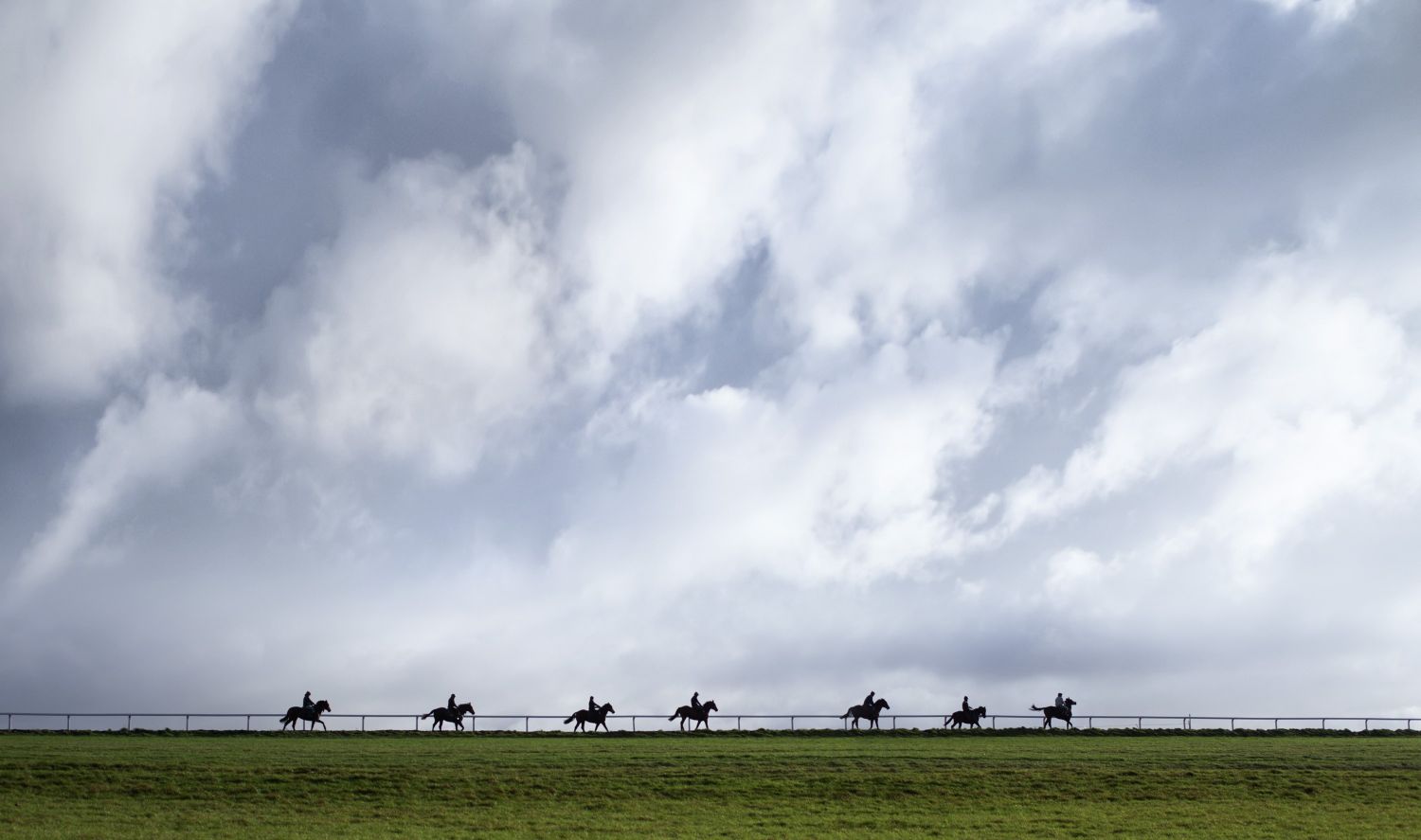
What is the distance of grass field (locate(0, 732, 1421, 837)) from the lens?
36.2 meters

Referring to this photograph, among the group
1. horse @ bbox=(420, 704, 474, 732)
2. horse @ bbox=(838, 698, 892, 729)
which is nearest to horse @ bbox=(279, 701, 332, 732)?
horse @ bbox=(420, 704, 474, 732)

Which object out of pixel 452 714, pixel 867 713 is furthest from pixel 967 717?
pixel 452 714

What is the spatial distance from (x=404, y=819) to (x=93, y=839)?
26.5ft

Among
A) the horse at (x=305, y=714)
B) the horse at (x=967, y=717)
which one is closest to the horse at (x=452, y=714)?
the horse at (x=305, y=714)

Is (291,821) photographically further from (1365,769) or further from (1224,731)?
(1224,731)

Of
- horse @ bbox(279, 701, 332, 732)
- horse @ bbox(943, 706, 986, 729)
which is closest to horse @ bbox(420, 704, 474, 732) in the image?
horse @ bbox(279, 701, 332, 732)

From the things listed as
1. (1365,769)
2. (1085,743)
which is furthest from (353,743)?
(1365,769)

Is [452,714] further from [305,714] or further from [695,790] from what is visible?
[695,790]

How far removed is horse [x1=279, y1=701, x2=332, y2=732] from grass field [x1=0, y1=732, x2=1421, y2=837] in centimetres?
1188

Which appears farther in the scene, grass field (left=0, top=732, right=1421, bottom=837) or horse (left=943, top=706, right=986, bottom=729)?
horse (left=943, top=706, right=986, bottom=729)

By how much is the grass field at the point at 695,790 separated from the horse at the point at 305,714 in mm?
11880

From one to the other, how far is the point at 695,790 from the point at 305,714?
3425 cm

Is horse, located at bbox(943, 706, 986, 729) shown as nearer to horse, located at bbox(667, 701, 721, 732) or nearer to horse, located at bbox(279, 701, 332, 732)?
horse, located at bbox(667, 701, 721, 732)

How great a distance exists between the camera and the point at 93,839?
32594 millimetres
